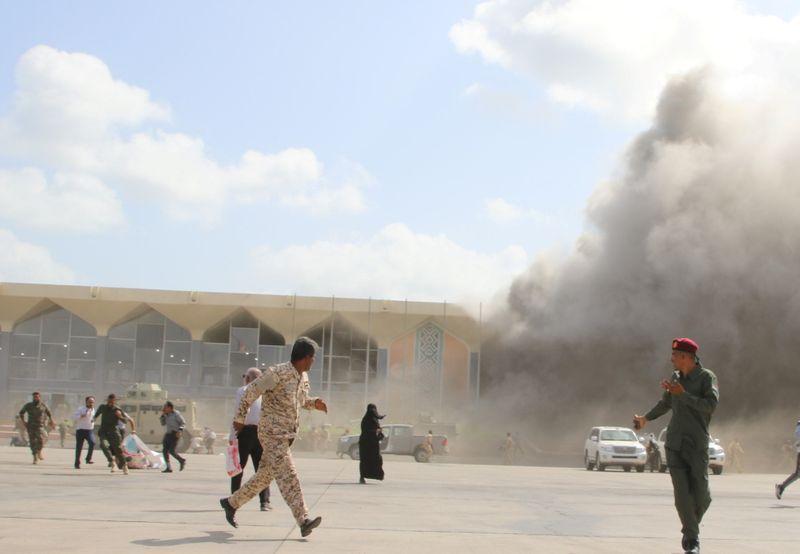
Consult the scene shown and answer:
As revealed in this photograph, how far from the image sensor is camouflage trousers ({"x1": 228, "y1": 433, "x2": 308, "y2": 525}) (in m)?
7.84

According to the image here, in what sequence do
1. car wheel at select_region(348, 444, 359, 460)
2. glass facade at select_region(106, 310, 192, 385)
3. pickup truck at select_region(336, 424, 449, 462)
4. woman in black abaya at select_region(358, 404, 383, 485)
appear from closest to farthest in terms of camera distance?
1. woman in black abaya at select_region(358, 404, 383, 485)
2. pickup truck at select_region(336, 424, 449, 462)
3. car wheel at select_region(348, 444, 359, 460)
4. glass facade at select_region(106, 310, 192, 385)

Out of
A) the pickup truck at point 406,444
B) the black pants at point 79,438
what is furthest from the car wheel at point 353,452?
the black pants at point 79,438

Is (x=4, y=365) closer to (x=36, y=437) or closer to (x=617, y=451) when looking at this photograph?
(x=617, y=451)

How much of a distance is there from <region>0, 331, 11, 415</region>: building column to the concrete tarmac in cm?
3900

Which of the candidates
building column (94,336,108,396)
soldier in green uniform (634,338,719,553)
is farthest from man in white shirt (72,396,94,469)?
building column (94,336,108,396)

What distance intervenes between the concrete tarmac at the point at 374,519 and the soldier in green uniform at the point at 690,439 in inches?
34.8

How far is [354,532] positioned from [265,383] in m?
1.62

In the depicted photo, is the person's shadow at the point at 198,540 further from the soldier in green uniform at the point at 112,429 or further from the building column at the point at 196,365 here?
the building column at the point at 196,365

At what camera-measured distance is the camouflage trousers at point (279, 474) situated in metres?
7.84

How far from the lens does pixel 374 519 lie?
32.0ft

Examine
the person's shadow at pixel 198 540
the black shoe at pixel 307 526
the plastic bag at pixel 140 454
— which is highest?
the black shoe at pixel 307 526

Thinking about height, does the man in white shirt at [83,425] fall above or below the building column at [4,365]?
below

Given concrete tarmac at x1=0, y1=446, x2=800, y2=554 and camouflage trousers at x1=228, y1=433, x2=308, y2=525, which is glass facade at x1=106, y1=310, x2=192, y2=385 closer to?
concrete tarmac at x1=0, y1=446, x2=800, y2=554

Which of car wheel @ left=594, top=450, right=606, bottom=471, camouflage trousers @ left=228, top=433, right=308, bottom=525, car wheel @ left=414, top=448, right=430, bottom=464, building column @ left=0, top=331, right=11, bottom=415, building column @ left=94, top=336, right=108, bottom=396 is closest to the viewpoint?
camouflage trousers @ left=228, top=433, right=308, bottom=525
